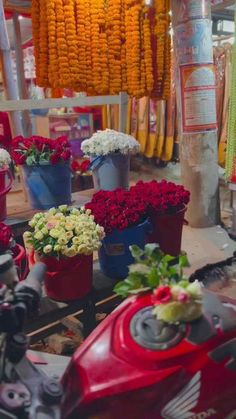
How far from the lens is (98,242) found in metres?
1.29

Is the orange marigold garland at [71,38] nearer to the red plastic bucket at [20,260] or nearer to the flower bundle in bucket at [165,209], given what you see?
the flower bundle in bucket at [165,209]

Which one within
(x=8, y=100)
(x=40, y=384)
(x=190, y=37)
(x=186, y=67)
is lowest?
(x=40, y=384)

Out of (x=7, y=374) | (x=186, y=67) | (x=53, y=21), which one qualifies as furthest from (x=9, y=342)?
(x=186, y=67)

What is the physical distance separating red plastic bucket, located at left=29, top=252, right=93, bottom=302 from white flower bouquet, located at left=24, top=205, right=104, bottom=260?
34 millimetres

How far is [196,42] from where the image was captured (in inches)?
87.2

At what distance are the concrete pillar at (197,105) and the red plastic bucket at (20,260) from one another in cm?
135

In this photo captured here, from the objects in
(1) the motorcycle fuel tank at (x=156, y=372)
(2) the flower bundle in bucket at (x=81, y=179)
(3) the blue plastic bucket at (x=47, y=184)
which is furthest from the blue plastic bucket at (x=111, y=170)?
(2) the flower bundle in bucket at (x=81, y=179)

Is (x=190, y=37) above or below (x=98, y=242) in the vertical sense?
above

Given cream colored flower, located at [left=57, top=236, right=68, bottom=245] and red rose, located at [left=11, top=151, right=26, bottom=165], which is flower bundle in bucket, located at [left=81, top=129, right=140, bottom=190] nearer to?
red rose, located at [left=11, top=151, right=26, bottom=165]

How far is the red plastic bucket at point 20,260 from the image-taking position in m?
1.24

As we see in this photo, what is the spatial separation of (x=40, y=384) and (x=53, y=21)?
179cm

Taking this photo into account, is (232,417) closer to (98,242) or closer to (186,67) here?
(98,242)

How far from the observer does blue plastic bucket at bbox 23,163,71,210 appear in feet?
5.74

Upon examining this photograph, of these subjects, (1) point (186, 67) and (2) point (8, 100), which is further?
(1) point (186, 67)
